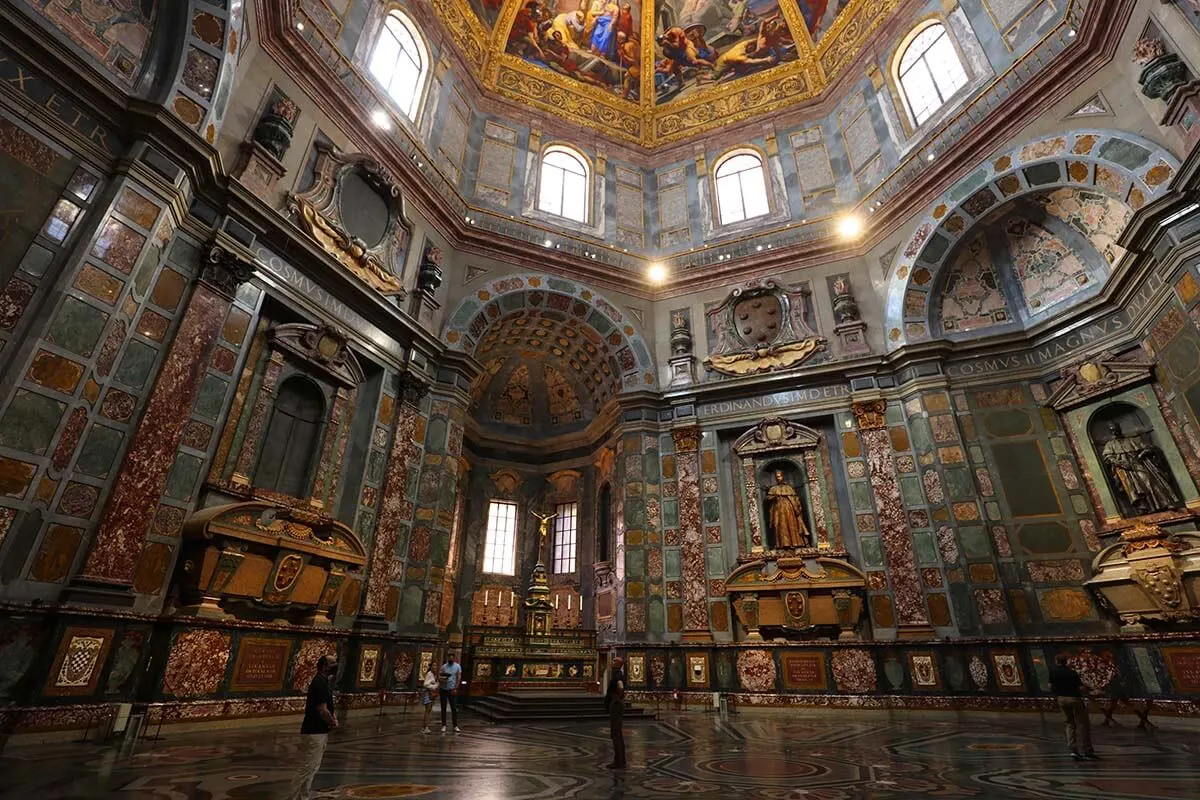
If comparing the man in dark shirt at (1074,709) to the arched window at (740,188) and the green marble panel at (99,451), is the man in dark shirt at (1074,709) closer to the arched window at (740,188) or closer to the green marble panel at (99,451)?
the green marble panel at (99,451)

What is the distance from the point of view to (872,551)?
13078mm

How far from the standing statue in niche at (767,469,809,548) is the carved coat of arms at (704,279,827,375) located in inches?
125

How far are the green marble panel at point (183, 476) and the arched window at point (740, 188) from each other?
Result: 1504 cm

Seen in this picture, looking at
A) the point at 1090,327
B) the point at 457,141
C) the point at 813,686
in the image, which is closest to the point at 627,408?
the point at 813,686

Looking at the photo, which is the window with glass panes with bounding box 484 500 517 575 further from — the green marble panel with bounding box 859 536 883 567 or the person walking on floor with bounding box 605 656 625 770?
the person walking on floor with bounding box 605 656 625 770

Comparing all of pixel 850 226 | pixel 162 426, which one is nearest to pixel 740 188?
pixel 850 226

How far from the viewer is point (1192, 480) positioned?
10.1 meters

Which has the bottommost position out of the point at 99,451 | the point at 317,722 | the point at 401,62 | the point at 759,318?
the point at 317,722

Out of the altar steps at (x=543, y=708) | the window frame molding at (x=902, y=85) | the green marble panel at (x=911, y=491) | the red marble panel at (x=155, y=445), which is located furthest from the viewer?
the window frame molding at (x=902, y=85)

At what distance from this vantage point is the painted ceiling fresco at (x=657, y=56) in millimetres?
18750

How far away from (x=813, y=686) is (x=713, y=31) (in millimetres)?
19933

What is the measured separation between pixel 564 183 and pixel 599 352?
5.64 m

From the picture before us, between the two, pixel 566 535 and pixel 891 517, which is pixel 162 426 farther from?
pixel 891 517

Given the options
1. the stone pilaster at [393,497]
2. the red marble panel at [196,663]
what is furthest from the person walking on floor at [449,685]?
the red marble panel at [196,663]
